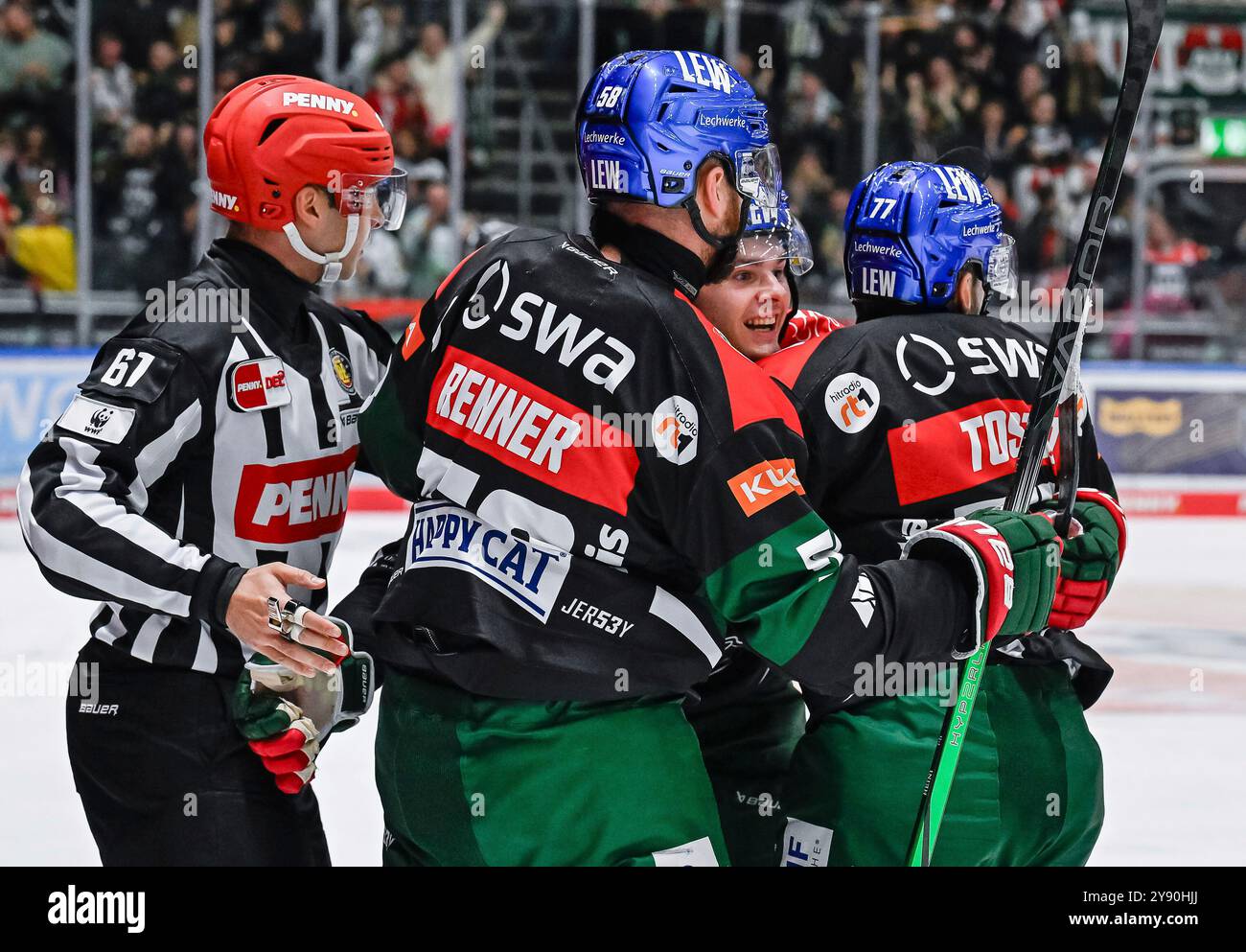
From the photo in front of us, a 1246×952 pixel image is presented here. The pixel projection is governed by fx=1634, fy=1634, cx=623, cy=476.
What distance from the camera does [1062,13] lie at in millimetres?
10758

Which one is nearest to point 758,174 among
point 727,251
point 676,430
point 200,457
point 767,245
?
point 727,251

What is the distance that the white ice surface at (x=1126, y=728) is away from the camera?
150 inches

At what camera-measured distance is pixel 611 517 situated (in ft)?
6.06

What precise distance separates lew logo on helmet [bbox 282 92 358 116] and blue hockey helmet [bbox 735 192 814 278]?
68 cm

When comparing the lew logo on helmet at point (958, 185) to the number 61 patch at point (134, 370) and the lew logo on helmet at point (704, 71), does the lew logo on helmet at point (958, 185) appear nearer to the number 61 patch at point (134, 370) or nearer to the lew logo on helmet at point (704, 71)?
the lew logo on helmet at point (704, 71)

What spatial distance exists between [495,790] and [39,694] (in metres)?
3.55

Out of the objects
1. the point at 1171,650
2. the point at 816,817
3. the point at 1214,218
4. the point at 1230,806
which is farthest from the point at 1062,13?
the point at 816,817

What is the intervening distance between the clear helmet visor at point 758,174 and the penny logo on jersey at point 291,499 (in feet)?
2.55

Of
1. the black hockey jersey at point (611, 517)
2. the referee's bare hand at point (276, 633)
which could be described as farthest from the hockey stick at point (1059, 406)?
the referee's bare hand at point (276, 633)

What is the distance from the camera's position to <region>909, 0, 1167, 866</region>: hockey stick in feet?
6.95

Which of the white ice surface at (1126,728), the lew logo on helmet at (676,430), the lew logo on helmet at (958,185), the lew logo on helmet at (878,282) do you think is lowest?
the white ice surface at (1126,728)

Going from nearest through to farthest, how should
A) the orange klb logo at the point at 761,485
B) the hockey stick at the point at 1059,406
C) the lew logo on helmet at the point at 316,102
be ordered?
the orange klb logo at the point at 761,485 < the hockey stick at the point at 1059,406 < the lew logo on helmet at the point at 316,102

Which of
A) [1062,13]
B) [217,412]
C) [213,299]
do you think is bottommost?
[217,412]

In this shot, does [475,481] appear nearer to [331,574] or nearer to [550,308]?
[550,308]
